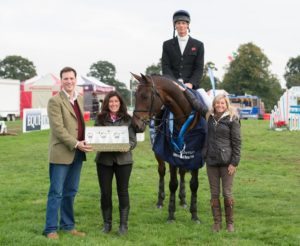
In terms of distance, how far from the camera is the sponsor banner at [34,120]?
2248cm

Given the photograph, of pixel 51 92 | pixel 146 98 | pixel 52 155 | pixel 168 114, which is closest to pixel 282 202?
pixel 168 114

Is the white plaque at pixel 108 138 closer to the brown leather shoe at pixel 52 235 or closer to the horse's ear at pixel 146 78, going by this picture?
the horse's ear at pixel 146 78

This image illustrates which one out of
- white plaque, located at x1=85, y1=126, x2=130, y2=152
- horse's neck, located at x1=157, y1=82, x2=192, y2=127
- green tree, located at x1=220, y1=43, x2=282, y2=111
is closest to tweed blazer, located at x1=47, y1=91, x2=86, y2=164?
white plaque, located at x1=85, y1=126, x2=130, y2=152

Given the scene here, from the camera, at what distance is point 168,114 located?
6203 mm

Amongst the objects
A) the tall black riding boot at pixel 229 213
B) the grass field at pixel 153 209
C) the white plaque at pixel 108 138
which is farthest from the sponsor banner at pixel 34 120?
the tall black riding boot at pixel 229 213

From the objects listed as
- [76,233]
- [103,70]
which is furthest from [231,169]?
[103,70]

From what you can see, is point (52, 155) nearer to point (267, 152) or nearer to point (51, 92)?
point (267, 152)

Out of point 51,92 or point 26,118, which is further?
point 51,92

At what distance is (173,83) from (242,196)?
123 inches

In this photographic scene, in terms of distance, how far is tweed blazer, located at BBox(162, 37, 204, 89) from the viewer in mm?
6773

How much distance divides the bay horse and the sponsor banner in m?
17.0


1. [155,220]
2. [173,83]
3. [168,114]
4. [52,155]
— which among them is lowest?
[155,220]

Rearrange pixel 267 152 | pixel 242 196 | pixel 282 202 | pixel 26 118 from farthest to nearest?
pixel 26 118
pixel 267 152
pixel 242 196
pixel 282 202

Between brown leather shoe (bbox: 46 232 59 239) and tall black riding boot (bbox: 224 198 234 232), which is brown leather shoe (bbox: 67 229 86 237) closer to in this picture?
brown leather shoe (bbox: 46 232 59 239)
